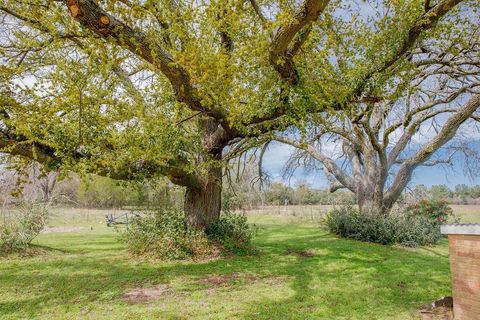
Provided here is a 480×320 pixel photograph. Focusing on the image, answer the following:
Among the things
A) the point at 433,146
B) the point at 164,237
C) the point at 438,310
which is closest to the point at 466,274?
the point at 438,310

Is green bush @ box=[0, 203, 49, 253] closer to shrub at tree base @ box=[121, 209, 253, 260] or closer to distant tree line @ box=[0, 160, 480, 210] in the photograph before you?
distant tree line @ box=[0, 160, 480, 210]

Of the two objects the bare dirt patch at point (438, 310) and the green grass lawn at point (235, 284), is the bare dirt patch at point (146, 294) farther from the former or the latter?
the bare dirt patch at point (438, 310)

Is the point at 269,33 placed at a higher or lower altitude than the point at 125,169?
higher

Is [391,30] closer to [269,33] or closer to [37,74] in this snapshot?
[269,33]

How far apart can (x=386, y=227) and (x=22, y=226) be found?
1203 cm

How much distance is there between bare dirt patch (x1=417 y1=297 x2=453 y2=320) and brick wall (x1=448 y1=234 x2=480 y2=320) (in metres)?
0.54

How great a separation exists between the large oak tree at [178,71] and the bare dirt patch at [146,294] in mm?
2351

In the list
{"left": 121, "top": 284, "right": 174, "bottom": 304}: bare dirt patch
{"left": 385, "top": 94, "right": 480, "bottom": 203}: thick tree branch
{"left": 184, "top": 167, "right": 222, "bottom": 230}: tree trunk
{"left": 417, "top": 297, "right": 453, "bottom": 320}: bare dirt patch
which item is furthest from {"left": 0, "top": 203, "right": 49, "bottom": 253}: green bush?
{"left": 385, "top": 94, "right": 480, "bottom": 203}: thick tree branch

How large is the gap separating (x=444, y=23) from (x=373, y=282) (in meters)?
5.17

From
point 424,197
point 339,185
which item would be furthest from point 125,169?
point 424,197

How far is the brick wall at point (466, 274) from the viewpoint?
3898 mm

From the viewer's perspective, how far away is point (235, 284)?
6.55 m

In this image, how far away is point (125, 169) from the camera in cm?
725

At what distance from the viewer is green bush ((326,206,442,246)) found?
475 inches
